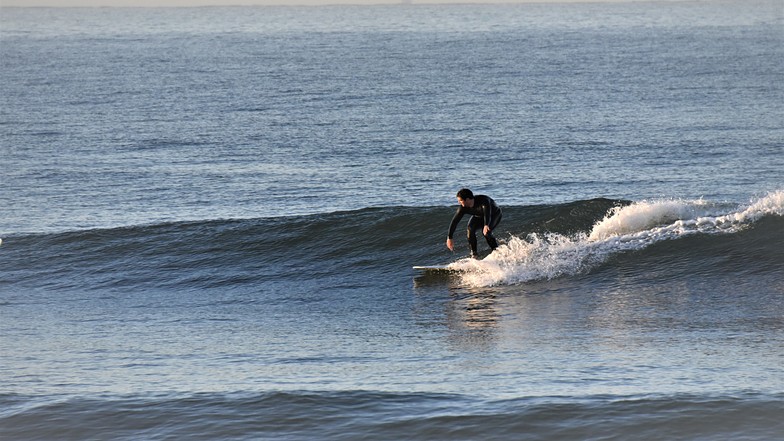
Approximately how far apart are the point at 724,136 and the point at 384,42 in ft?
195

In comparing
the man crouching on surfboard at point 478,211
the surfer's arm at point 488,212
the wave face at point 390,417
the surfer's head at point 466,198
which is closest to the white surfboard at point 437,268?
the man crouching on surfboard at point 478,211

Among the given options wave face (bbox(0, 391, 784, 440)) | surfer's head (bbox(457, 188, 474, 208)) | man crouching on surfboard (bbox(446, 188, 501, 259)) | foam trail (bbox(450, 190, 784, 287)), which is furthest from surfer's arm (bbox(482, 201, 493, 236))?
wave face (bbox(0, 391, 784, 440))

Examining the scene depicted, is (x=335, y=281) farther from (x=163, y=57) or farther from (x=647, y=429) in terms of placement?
(x=163, y=57)

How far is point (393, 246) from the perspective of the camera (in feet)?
60.8

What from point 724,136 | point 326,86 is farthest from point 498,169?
point 326,86

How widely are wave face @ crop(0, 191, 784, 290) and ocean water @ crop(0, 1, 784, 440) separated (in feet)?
0.18

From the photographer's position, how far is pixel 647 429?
28.9 feet

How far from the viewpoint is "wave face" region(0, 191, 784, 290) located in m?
15.7

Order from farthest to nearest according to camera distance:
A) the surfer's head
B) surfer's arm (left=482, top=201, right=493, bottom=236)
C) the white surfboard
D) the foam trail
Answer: the white surfboard
the foam trail
surfer's arm (left=482, top=201, right=493, bottom=236)
the surfer's head

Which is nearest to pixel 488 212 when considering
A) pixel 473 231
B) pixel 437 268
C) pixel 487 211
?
pixel 487 211

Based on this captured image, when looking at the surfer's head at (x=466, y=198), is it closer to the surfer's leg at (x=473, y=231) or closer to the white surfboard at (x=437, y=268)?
the surfer's leg at (x=473, y=231)

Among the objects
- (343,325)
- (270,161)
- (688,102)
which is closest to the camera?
(343,325)

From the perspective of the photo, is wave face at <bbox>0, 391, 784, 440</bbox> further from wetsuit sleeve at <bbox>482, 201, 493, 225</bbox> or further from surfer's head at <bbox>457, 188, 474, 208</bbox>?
wetsuit sleeve at <bbox>482, 201, 493, 225</bbox>

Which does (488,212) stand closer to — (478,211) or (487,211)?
(487,211)
